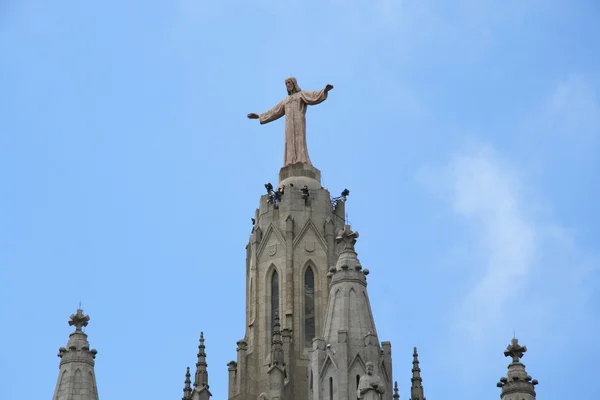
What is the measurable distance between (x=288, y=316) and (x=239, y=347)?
2.40 meters

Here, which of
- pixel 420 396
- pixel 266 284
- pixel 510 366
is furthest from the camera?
pixel 266 284

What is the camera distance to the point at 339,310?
6825 centimetres

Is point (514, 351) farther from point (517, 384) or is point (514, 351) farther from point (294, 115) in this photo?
point (294, 115)

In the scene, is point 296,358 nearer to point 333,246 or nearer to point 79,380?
point 333,246

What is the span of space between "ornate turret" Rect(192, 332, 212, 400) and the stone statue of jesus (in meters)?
12.2

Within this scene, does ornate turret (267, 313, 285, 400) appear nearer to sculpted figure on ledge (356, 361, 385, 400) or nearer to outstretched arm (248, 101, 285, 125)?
sculpted figure on ledge (356, 361, 385, 400)

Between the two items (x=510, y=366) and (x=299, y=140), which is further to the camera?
(x=299, y=140)

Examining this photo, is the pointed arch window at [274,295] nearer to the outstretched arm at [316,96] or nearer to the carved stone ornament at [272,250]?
the carved stone ornament at [272,250]

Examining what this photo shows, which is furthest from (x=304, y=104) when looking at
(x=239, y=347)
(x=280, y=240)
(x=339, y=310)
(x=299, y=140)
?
(x=339, y=310)

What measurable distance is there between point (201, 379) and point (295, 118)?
15305 mm

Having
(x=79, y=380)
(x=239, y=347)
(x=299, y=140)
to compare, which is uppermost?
(x=299, y=140)

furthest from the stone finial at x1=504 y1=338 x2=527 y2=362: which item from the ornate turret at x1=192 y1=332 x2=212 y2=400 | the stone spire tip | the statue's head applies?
the statue's head

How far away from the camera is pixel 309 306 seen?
7944 centimetres

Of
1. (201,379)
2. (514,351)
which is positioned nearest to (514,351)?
(514,351)
